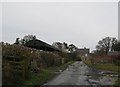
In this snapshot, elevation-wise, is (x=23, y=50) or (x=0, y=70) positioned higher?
(x=23, y=50)

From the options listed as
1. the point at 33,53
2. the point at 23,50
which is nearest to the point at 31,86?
the point at 23,50

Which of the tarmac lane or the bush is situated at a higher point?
the bush

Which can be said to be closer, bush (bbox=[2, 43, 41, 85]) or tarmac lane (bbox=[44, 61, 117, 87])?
bush (bbox=[2, 43, 41, 85])

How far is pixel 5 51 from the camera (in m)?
18.5

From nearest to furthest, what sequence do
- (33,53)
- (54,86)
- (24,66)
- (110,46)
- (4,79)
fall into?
1. (4,79)
2. (54,86)
3. (24,66)
4. (33,53)
5. (110,46)

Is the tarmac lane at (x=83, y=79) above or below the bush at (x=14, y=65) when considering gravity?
below

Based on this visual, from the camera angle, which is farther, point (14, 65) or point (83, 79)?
point (83, 79)

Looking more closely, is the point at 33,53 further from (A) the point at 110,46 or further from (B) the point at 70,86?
(A) the point at 110,46

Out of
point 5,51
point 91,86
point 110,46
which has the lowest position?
point 91,86

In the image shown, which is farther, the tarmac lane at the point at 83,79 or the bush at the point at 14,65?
the tarmac lane at the point at 83,79

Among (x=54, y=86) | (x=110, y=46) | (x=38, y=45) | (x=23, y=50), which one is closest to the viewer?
(x=54, y=86)

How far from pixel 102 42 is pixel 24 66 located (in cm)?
11429

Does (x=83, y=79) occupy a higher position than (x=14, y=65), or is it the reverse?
(x=14, y=65)

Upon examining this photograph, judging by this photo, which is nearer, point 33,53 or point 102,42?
point 33,53
